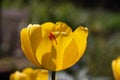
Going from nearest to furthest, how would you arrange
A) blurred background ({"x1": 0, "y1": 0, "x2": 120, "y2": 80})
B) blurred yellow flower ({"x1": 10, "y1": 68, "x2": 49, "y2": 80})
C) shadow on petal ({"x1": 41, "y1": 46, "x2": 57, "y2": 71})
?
shadow on petal ({"x1": 41, "y1": 46, "x2": 57, "y2": 71}) < blurred yellow flower ({"x1": 10, "y1": 68, "x2": 49, "y2": 80}) < blurred background ({"x1": 0, "y1": 0, "x2": 120, "y2": 80})

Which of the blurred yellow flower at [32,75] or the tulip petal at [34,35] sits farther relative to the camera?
the blurred yellow flower at [32,75]

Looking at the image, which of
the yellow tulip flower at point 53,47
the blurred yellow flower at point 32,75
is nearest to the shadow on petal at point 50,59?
the yellow tulip flower at point 53,47

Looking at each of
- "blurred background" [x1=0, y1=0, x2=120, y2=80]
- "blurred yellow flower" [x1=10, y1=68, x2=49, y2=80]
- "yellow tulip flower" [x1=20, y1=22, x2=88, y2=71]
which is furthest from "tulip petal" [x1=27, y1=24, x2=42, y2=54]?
"blurred background" [x1=0, y1=0, x2=120, y2=80]

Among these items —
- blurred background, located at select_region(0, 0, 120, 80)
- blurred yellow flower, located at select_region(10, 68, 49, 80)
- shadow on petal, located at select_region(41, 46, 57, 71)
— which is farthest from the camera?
blurred background, located at select_region(0, 0, 120, 80)

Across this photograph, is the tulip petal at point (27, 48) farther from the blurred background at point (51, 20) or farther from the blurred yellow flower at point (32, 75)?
the blurred background at point (51, 20)

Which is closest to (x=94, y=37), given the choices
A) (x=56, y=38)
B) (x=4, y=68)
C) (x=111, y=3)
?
(x=4, y=68)

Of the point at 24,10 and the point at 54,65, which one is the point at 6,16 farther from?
the point at 54,65

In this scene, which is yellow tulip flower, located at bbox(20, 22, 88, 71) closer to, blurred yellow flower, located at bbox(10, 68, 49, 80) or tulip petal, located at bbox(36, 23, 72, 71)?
tulip petal, located at bbox(36, 23, 72, 71)

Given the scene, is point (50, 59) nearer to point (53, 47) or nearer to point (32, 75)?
point (53, 47)
